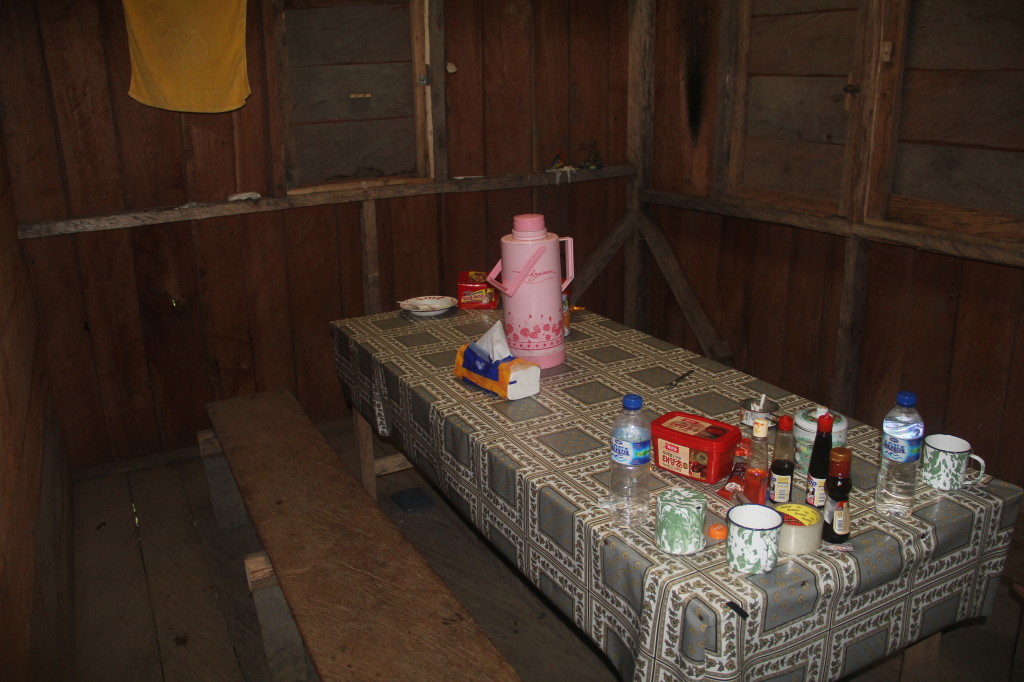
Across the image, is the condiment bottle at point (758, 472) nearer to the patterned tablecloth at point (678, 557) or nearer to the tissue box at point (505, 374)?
the patterned tablecloth at point (678, 557)

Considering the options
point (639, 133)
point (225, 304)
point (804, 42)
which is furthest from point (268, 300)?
point (804, 42)

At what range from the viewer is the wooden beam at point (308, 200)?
413 centimetres

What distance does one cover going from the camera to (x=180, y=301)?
451 cm

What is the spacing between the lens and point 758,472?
2.02 metres

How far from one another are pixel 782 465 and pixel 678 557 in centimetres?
31

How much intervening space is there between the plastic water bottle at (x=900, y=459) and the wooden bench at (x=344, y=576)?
38.8 inches

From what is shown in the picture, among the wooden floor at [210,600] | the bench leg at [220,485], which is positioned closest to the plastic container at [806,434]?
the wooden floor at [210,600]

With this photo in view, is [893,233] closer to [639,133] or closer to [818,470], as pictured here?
[639,133]

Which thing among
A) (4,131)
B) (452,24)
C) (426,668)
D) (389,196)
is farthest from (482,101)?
(426,668)

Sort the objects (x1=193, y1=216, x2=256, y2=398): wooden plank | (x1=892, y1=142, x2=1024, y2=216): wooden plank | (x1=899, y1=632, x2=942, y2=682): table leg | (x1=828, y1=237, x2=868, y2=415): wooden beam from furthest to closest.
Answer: (x1=193, y1=216, x2=256, y2=398): wooden plank, (x1=828, y1=237, x2=868, y2=415): wooden beam, (x1=892, y1=142, x2=1024, y2=216): wooden plank, (x1=899, y1=632, x2=942, y2=682): table leg

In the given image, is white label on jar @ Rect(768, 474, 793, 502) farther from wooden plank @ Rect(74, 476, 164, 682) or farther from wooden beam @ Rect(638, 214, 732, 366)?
wooden beam @ Rect(638, 214, 732, 366)

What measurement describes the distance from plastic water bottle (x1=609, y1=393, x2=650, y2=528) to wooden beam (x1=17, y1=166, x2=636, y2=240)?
119 inches

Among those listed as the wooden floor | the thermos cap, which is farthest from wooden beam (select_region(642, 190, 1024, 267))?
the thermos cap

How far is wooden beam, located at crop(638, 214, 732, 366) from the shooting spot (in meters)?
5.15
